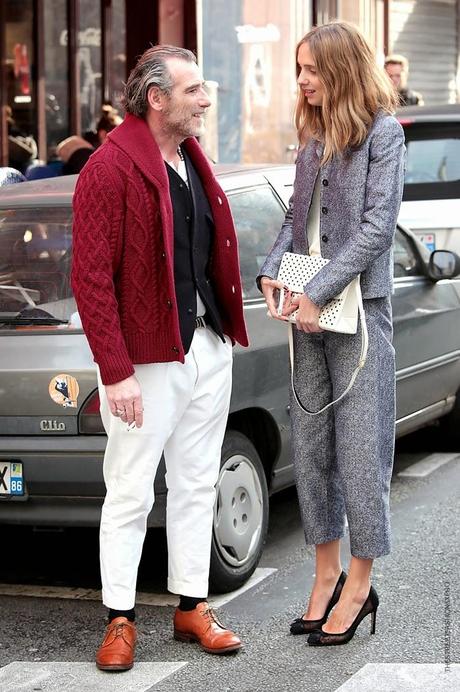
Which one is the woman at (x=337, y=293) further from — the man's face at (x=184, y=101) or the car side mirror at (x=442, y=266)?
the car side mirror at (x=442, y=266)

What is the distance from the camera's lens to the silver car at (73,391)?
4.93m

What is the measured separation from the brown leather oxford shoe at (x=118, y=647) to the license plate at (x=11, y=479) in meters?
0.68

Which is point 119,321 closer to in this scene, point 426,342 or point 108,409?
point 108,409

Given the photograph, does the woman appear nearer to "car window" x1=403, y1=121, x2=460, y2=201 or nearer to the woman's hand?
the woman's hand

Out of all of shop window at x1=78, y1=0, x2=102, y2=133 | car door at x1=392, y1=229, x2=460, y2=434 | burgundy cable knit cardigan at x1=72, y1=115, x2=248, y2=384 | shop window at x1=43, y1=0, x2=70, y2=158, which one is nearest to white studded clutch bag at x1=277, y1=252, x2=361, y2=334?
burgundy cable knit cardigan at x1=72, y1=115, x2=248, y2=384

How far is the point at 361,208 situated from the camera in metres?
4.52

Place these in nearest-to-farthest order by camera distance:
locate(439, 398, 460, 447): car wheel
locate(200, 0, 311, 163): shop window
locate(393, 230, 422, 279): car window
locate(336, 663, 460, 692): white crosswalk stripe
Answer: locate(336, 663, 460, 692): white crosswalk stripe, locate(393, 230, 422, 279): car window, locate(439, 398, 460, 447): car wheel, locate(200, 0, 311, 163): shop window

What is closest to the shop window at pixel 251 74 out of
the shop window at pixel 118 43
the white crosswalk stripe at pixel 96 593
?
the shop window at pixel 118 43

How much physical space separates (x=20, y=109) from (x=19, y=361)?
9666 mm

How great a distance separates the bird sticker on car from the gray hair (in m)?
0.97

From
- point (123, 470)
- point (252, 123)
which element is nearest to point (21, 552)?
point (123, 470)

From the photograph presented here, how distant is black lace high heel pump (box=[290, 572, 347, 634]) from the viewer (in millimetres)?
4781

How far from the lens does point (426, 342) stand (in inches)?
273

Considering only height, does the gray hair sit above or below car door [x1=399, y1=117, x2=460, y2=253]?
above
